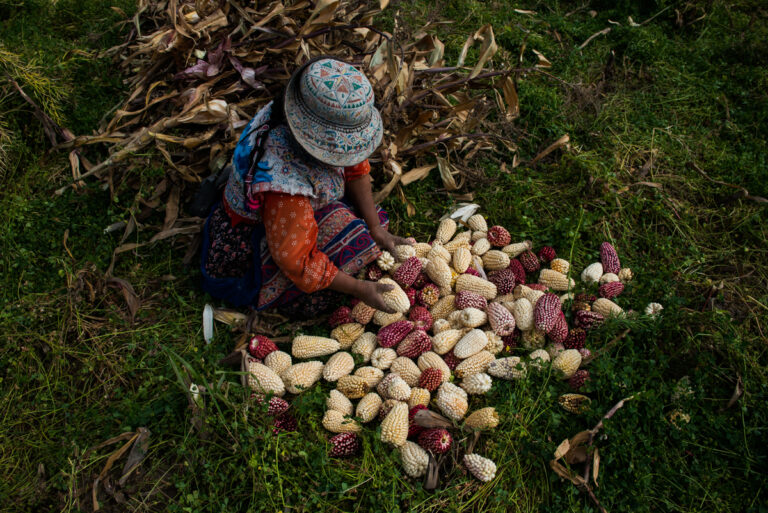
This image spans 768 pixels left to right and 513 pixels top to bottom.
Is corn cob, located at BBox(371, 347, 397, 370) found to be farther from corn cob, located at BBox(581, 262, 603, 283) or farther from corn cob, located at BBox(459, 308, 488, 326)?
corn cob, located at BBox(581, 262, 603, 283)

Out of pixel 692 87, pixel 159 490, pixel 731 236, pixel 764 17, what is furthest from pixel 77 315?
pixel 764 17

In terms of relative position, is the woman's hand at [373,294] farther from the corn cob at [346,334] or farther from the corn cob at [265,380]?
the corn cob at [265,380]

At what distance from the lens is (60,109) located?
330 cm

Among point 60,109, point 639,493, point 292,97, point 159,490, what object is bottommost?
point 159,490

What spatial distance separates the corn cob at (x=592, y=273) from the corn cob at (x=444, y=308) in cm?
79

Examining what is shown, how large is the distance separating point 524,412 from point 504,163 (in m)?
1.93

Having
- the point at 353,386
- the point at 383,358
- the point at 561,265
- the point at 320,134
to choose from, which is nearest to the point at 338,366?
the point at 353,386

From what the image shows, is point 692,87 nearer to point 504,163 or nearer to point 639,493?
point 504,163

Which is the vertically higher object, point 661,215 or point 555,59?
point 555,59

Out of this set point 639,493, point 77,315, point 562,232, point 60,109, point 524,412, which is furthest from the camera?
point 60,109

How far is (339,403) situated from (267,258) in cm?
83

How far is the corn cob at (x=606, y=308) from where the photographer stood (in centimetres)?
255

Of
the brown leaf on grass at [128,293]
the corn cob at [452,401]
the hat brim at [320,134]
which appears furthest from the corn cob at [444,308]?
the brown leaf on grass at [128,293]

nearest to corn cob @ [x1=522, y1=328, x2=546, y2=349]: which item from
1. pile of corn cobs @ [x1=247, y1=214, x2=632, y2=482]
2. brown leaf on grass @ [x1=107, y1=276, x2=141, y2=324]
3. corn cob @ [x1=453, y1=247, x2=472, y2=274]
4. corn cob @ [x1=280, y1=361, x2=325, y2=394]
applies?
pile of corn cobs @ [x1=247, y1=214, x2=632, y2=482]
